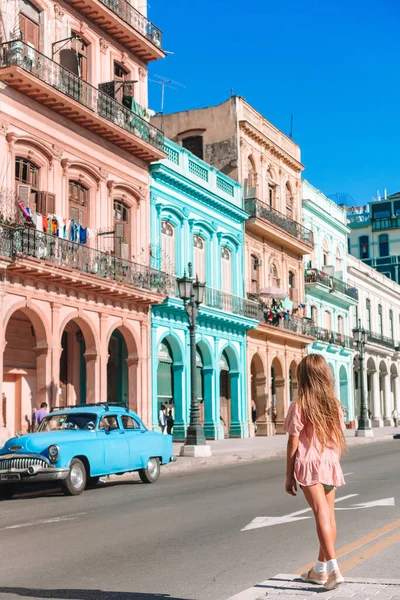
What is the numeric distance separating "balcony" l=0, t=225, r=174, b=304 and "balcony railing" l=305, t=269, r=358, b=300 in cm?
1834

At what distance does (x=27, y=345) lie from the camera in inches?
1037

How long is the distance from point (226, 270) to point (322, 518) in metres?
31.1

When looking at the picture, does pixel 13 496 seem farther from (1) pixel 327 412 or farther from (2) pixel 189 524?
(1) pixel 327 412

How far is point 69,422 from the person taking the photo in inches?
631

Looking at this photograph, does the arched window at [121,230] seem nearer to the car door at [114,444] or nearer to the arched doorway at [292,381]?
the car door at [114,444]

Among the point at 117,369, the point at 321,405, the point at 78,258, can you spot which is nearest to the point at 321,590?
the point at 321,405

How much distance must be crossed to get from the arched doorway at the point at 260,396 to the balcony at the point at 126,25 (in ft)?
48.2

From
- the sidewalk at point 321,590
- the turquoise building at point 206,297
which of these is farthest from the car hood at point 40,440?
the turquoise building at point 206,297

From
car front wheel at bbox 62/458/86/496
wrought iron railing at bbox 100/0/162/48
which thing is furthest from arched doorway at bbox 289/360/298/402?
car front wheel at bbox 62/458/86/496

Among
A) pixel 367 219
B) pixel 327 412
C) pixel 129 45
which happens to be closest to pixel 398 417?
pixel 367 219

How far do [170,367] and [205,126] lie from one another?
12.5 m

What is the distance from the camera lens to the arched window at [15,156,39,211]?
23641mm

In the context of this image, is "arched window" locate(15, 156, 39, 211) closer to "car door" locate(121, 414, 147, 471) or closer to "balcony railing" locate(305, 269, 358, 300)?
"car door" locate(121, 414, 147, 471)

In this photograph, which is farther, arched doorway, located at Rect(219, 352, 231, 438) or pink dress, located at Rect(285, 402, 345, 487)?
arched doorway, located at Rect(219, 352, 231, 438)
